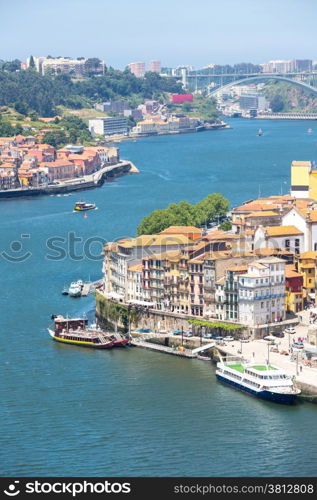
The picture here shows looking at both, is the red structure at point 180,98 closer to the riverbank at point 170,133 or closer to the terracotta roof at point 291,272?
the riverbank at point 170,133

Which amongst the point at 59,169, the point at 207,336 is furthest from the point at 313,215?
the point at 59,169

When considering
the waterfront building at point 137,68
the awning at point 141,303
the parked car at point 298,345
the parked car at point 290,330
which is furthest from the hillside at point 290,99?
the parked car at point 298,345

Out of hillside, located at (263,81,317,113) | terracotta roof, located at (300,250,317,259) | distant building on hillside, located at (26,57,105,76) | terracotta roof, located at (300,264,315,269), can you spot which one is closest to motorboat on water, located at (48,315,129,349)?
terracotta roof, located at (300,264,315,269)

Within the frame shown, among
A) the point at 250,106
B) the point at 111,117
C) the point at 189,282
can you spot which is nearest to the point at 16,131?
the point at 111,117

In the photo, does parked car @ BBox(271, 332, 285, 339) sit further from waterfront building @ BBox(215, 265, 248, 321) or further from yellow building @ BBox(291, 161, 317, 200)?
yellow building @ BBox(291, 161, 317, 200)

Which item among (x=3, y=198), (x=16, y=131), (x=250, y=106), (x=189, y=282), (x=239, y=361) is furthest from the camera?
(x=250, y=106)

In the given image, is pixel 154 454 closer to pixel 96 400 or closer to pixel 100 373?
pixel 96 400

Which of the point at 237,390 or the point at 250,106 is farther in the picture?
the point at 250,106
